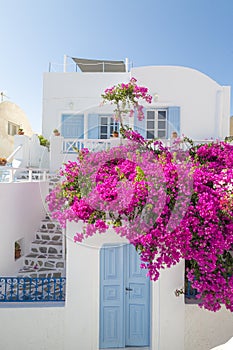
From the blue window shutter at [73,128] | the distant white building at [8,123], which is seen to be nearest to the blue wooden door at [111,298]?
the blue window shutter at [73,128]

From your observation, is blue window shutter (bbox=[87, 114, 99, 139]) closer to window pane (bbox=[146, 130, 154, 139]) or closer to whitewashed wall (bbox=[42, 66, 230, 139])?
window pane (bbox=[146, 130, 154, 139])

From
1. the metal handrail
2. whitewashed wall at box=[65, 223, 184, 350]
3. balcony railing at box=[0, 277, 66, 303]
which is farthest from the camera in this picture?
the metal handrail

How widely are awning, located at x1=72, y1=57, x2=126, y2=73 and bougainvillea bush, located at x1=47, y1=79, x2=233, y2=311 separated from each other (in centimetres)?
1033

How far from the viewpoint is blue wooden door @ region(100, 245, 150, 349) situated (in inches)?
196

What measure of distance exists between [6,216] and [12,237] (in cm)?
59

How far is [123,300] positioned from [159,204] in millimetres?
3202

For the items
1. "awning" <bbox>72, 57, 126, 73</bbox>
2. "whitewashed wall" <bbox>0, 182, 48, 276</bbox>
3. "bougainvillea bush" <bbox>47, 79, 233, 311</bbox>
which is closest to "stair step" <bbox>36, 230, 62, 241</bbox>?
"whitewashed wall" <bbox>0, 182, 48, 276</bbox>

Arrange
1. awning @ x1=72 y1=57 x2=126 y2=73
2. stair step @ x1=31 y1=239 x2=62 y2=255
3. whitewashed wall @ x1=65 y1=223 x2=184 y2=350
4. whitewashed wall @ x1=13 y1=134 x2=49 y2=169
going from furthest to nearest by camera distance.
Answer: awning @ x1=72 y1=57 x2=126 y2=73, whitewashed wall @ x1=13 y1=134 x2=49 y2=169, stair step @ x1=31 y1=239 x2=62 y2=255, whitewashed wall @ x1=65 y1=223 x2=184 y2=350

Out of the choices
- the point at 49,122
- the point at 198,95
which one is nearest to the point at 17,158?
the point at 49,122

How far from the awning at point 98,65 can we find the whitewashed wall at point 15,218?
754 centimetres

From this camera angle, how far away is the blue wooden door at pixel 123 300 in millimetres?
4980

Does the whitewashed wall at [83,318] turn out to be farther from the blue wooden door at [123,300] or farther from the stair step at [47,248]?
the stair step at [47,248]

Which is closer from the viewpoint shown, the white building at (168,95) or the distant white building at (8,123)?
the white building at (168,95)

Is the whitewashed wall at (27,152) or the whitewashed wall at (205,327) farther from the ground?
the whitewashed wall at (27,152)
